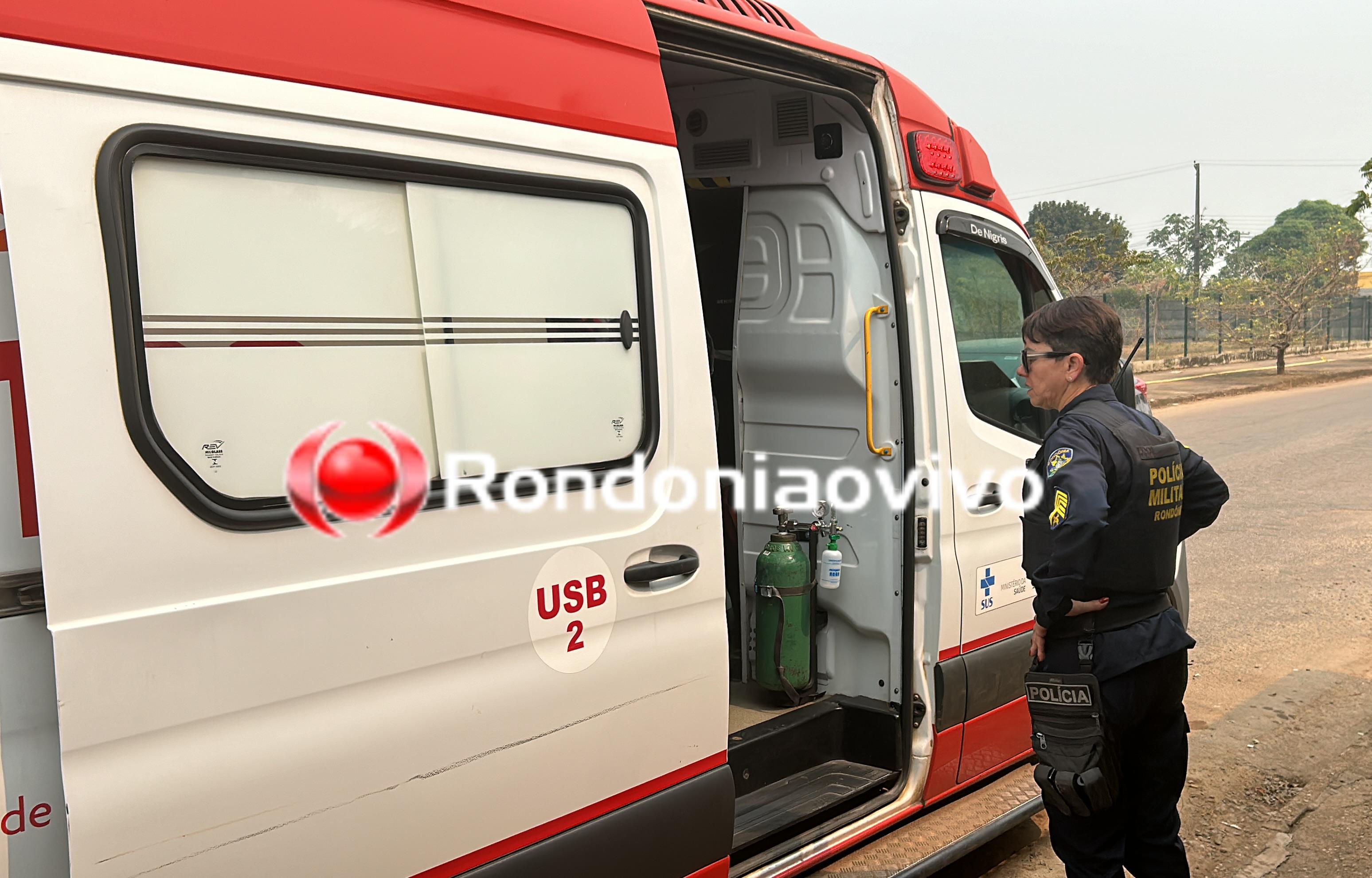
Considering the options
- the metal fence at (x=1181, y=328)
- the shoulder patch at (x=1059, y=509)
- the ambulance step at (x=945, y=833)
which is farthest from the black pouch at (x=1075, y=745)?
the metal fence at (x=1181, y=328)

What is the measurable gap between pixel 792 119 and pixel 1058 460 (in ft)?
5.33

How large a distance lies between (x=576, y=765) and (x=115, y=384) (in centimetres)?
122

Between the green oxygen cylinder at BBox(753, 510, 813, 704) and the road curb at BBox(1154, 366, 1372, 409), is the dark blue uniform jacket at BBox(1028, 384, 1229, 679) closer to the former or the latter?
the green oxygen cylinder at BBox(753, 510, 813, 704)

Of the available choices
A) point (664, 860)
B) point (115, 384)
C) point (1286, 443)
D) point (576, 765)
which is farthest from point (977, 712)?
point (1286, 443)

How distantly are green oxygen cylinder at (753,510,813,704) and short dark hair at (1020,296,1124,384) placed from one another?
1291mm

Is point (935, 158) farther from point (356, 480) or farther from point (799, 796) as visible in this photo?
point (356, 480)

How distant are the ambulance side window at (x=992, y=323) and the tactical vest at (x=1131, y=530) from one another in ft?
3.04

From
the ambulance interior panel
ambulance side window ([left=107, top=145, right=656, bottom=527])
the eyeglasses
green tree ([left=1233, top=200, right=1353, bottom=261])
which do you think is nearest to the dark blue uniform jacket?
the eyeglasses

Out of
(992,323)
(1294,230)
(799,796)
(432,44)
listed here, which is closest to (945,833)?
(799,796)

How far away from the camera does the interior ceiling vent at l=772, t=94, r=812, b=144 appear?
3602mm

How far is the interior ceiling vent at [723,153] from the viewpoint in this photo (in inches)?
149

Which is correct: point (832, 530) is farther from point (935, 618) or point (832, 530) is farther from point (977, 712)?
point (977, 712)

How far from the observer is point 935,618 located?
11.2 feet

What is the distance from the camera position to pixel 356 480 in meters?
2.00
